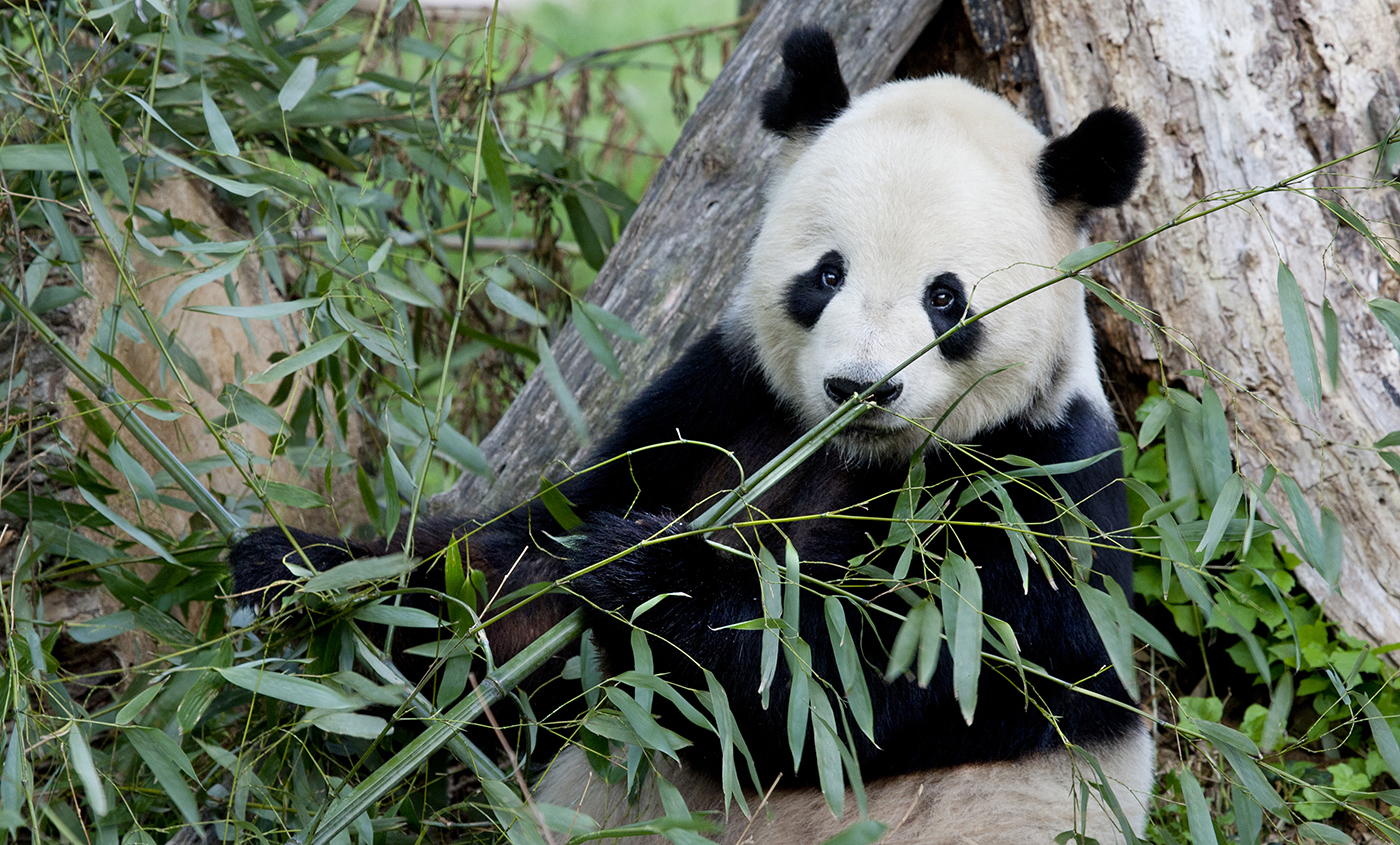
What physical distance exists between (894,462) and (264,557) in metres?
1.37

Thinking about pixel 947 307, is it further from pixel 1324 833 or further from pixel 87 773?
pixel 87 773

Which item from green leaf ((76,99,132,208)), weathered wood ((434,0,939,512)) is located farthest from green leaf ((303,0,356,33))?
weathered wood ((434,0,939,512))

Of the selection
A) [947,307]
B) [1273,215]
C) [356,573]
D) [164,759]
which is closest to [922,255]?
[947,307]

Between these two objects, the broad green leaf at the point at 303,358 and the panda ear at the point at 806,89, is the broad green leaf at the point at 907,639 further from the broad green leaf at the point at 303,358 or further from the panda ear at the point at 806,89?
the panda ear at the point at 806,89

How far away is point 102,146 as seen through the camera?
1.97 m

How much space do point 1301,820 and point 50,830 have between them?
116 inches

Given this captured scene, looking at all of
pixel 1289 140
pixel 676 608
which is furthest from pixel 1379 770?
pixel 676 608

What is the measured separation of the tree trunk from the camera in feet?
9.43

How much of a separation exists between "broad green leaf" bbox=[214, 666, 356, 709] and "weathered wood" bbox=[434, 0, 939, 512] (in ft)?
4.55

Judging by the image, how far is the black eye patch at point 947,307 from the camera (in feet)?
7.22

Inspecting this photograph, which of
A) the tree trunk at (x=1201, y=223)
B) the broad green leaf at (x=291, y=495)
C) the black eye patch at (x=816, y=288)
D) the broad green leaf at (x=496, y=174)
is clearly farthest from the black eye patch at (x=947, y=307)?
the broad green leaf at (x=291, y=495)

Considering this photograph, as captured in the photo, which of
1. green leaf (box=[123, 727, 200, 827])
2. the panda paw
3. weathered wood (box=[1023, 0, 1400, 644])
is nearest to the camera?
green leaf (box=[123, 727, 200, 827])

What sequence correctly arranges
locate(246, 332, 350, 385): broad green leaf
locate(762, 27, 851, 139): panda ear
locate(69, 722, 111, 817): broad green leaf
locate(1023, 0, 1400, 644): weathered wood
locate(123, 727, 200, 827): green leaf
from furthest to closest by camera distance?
locate(1023, 0, 1400, 644): weathered wood
locate(762, 27, 851, 139): panda ear
locate(246, 332, 350, 385): broad green leaf
locate(123, 727, 200, 827): green leaf
locate(69, 722, 111, 817): broad green leaf

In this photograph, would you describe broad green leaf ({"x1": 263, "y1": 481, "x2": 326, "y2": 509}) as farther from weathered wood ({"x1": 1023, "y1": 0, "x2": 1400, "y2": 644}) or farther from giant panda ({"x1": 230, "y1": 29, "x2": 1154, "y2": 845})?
weathered wood ({"x1": 1023, "y1": 0, "x2": 1400, "y2": 644})
